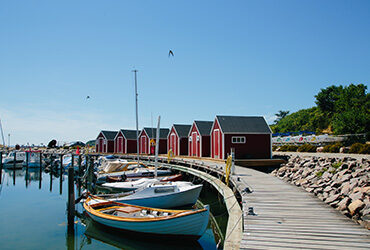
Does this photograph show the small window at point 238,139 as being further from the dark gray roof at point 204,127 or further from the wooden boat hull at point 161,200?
the wooden boat hull at point 161,200

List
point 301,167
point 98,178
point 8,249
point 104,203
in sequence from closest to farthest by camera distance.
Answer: point 8,249 → point 104,203 → point 301,167 → point 98,178

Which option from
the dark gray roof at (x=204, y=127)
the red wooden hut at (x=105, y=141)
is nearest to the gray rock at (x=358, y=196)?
the dark gray roof at (x=204, y=127)

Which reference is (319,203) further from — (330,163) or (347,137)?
(347,137)

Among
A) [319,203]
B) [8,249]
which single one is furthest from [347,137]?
[8,249]

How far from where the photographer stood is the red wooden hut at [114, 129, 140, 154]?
2008 inches

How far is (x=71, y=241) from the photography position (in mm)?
12227

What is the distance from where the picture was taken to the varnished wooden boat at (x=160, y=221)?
10328 mm

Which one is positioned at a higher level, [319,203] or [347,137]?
[347,137]

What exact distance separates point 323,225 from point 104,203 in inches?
383

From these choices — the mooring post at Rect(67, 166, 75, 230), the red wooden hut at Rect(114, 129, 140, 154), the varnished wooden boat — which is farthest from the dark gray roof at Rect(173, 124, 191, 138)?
the varnished wooden boat

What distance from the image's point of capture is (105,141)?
55875 mm

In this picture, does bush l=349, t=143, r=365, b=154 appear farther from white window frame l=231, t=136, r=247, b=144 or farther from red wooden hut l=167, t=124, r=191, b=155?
red wooden hut l=167, t=124, r=191, b=155

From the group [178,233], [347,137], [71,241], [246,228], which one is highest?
[347,137]

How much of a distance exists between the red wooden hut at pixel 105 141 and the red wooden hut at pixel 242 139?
104 ft
